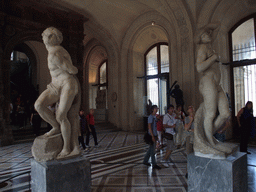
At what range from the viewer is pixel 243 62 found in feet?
27.7

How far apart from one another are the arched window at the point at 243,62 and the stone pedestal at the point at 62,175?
7.79 metres

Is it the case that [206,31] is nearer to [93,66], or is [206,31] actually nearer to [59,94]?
[59,94]

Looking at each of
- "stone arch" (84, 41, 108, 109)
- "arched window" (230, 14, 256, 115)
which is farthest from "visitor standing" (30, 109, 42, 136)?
"arched window" (230, 14, 256, 115)

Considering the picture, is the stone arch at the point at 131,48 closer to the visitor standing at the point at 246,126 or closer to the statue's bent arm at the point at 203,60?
the visitor standing at the point at 246,126

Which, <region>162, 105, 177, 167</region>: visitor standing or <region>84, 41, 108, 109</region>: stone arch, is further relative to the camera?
<region>84, 41, 108, 109</region>: stone arch

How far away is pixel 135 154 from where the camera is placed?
590 centimetres

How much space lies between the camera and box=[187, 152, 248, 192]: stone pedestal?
8.25 ft

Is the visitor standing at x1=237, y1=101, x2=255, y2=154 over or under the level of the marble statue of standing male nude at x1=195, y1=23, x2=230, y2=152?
under

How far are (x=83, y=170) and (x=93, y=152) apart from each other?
334 cm

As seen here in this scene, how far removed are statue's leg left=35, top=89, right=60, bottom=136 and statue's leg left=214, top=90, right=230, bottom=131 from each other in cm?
237

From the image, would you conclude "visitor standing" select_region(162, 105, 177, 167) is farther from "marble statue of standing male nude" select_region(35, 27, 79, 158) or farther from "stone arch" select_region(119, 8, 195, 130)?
"stone arch" select_region(119, 8, 195, 130)

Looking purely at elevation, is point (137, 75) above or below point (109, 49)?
below

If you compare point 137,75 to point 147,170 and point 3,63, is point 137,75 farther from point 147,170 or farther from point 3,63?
point 147,170

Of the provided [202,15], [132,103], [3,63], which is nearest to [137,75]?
[132,103]
